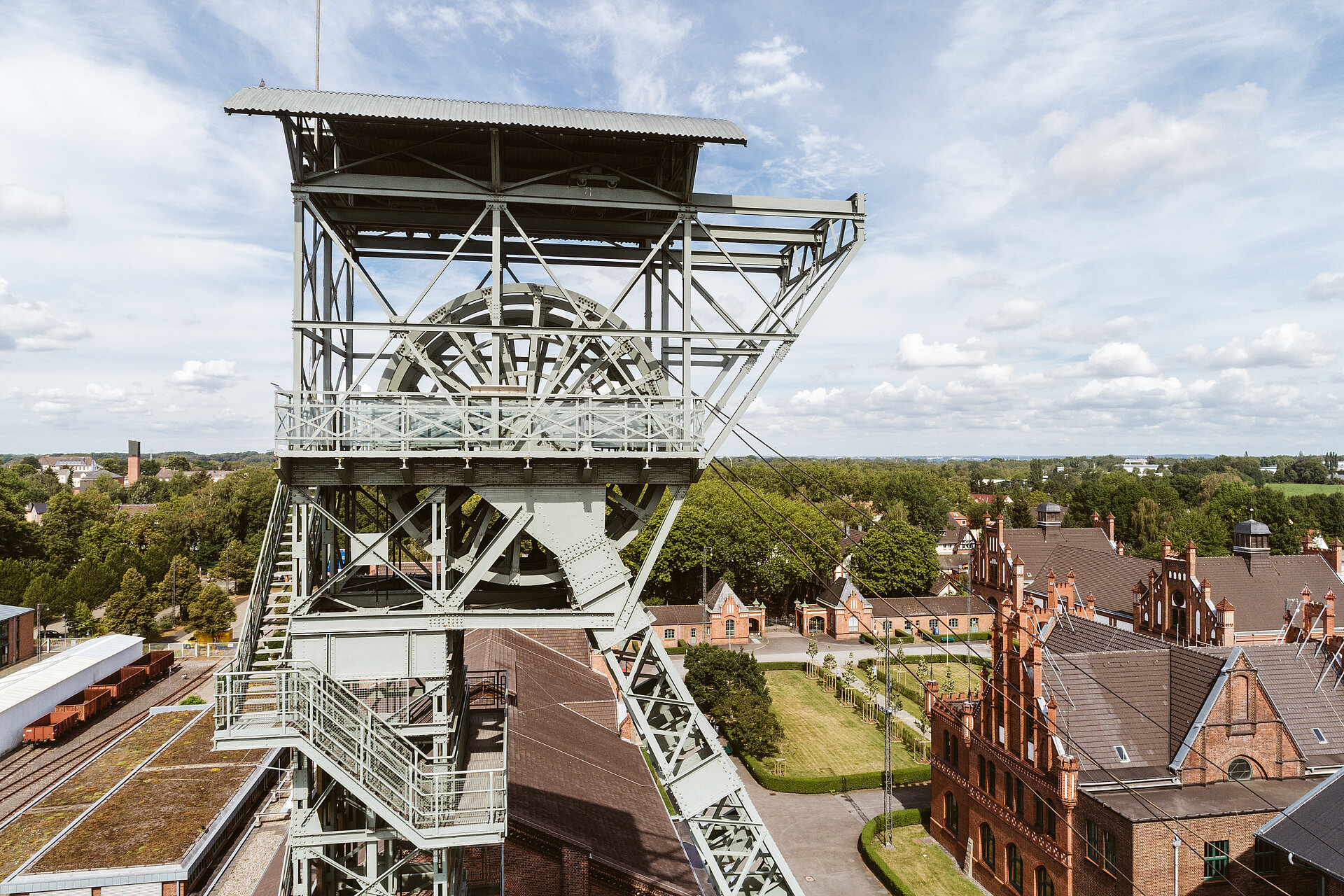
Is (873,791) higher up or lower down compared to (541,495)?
lower down

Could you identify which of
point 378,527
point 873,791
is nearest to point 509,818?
point 378,527

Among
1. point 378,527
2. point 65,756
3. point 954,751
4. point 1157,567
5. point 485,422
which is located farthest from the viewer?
point 1157,567

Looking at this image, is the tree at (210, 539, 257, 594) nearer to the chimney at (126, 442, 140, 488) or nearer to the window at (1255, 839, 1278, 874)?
the window at (1255, 839, 1278, 874)

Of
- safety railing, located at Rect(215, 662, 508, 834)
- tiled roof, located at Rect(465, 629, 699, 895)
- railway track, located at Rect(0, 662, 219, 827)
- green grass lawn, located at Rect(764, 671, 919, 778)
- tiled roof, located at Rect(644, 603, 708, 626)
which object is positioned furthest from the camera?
tiled roof, located at Rect(644, 603, 708, 626)

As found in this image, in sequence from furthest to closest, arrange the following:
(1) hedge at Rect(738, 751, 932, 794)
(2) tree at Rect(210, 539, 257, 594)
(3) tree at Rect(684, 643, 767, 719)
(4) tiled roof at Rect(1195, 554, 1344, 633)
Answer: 1. (2) tree at Rect(210, 539, 257, 594)
2. (4) tiled roof at Rect(1195, 554, 1344, 633)
3. (3) tree at Rect(684, 643, 767, 719)
4. (1) hedge at Rect(738, 751, 932, 794)

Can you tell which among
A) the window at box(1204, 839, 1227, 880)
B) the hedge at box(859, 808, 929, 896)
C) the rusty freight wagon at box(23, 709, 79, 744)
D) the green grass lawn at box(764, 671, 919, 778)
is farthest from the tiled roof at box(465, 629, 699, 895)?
the rusty freight wagon at box(23, 709, 79, 744)

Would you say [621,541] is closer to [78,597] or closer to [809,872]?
[809,872]

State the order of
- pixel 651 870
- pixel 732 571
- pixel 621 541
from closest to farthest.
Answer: pixel 621 541 < pixel 651 870 < pixel 732 571
